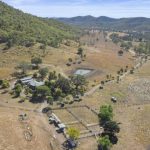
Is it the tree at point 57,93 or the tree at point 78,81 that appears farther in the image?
the tree at point 78,81

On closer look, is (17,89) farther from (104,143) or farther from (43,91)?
(104,143)

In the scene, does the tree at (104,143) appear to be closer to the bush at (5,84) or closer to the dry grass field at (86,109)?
the dry grass field at (86,109)

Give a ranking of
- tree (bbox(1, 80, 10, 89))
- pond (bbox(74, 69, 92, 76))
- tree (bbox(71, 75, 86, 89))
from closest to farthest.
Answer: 1. tree (bbox(1, 80, 10, 89))
2. tree (bbox(71, 75, 86, 89))
3. pond (bbox(74, 69, 92, 76))

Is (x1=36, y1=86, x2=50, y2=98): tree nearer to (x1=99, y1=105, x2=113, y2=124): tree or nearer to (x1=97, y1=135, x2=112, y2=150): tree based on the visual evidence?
(x1=99, y1=105, x2=113, y2=124): tree

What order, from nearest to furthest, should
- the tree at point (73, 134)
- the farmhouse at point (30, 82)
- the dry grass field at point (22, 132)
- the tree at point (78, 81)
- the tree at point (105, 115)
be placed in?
the dry grass field at point (22, 132), the tree at point (73, 134), the tree at point (105, 115), the farmhouse at point (30, 82), the tree at point (78, 81)

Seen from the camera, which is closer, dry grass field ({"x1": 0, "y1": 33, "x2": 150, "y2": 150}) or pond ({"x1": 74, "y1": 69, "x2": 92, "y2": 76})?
dry grass field ({"x1": 0, "y1": 33, "x2": 150, "y2": 150})

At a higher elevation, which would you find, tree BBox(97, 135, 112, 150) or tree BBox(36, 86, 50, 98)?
tree BBox(36, 86, 50, 98)

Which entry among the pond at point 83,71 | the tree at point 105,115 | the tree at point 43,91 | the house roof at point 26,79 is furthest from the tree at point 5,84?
the pond at point 83,71

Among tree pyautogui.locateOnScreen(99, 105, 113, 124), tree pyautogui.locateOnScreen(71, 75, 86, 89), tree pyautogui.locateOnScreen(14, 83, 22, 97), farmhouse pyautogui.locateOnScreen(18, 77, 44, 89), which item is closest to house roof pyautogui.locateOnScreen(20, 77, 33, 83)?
farmhouse pyautogui.locateOnScreen(18, 77, 44, 89)

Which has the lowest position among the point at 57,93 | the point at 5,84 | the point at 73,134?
the point at 73,134

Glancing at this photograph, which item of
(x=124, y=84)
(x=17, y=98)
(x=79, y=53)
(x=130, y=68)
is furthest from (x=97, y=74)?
(x=17, y=98)

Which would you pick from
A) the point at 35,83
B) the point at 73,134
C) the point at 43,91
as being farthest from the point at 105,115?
the point at 35,83
